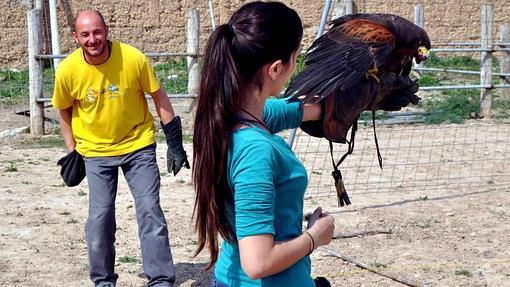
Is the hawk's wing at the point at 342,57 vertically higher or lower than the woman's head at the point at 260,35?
lower

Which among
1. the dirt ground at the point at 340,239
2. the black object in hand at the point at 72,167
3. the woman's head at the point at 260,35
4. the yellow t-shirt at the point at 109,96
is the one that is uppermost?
the woman's head at the point at 260,35

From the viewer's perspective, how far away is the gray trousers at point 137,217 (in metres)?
4.90

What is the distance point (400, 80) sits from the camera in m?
3.38

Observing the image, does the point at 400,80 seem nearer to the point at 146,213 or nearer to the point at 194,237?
the point at 146,213

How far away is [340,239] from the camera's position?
622 centimetres

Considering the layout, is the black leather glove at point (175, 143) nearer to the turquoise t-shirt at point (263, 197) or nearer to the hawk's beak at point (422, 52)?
the hawk's beak at point (422, 52)

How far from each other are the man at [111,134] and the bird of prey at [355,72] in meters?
1.42

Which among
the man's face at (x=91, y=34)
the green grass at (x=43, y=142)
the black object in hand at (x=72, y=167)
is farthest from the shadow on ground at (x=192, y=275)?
the green grass at (x=43, y=142)

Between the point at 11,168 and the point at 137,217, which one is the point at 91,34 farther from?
the point at 11,168

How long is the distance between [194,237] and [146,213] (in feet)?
4.62

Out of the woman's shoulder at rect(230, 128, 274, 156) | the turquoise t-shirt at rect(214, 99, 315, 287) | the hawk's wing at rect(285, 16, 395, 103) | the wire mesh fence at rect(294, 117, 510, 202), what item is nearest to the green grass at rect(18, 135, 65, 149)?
the wire mesh fence at rect(294, 117, 510, 202)

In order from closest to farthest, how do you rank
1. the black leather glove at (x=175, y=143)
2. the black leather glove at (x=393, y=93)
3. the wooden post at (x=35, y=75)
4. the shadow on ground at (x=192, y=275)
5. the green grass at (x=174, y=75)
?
1. the black leather glove at (x=393, y=93)
2. the black leather glove at (x=175, y=143)
3. the shadow on ground at (x=192, y=275)
4. the wooden post at (x=35, y=75)
5. the green grass at (x=174, y=75)

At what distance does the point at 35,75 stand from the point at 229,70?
8.46m

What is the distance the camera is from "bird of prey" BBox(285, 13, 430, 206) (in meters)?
3.07
